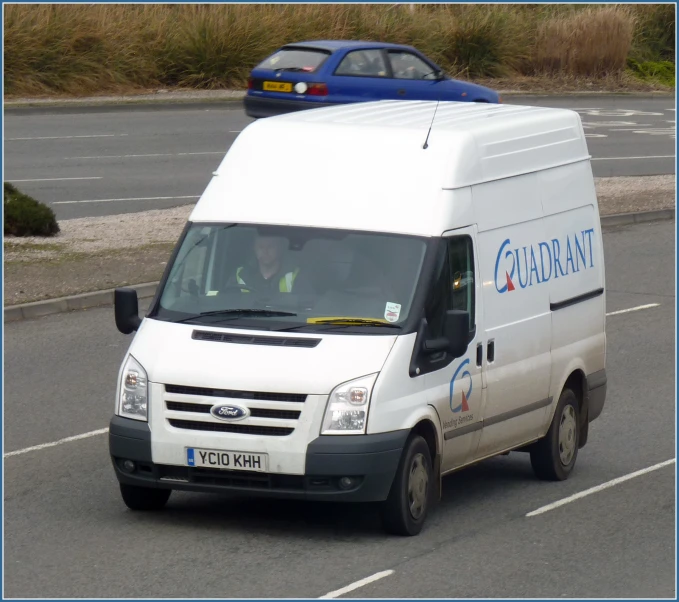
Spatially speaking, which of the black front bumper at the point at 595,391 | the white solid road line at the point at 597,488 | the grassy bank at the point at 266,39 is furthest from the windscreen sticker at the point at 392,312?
the grassy bank at the point at 266,39

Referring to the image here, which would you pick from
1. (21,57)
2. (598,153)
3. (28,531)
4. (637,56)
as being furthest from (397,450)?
(637,56)

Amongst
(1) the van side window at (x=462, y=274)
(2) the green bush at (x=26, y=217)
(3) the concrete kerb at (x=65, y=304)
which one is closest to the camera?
(1) the van side window at (x=462, y=274)

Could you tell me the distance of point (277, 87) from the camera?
27141 mm

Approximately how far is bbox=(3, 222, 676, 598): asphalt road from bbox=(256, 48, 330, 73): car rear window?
1601 cm

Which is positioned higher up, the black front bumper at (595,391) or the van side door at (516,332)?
the van side door at (516,332)

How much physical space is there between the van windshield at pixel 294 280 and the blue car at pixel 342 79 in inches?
694

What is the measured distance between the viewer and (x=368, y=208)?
869 cm

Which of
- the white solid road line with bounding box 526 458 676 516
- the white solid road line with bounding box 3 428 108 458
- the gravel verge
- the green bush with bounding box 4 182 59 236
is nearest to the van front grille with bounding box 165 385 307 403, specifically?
the white solid road line with bounding box 526 458 676 516

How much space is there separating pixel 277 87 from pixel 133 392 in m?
19.5

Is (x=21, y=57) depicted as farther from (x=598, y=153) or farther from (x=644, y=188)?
(x=644, y=188)

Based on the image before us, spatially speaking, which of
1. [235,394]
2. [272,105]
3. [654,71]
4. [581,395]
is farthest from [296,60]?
[654,71]

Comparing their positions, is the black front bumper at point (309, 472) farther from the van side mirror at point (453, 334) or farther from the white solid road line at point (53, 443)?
the white solid road line at point (53, 443)

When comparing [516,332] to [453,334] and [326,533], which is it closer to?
[453,334]

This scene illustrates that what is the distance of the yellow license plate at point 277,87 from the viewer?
2700 cm
